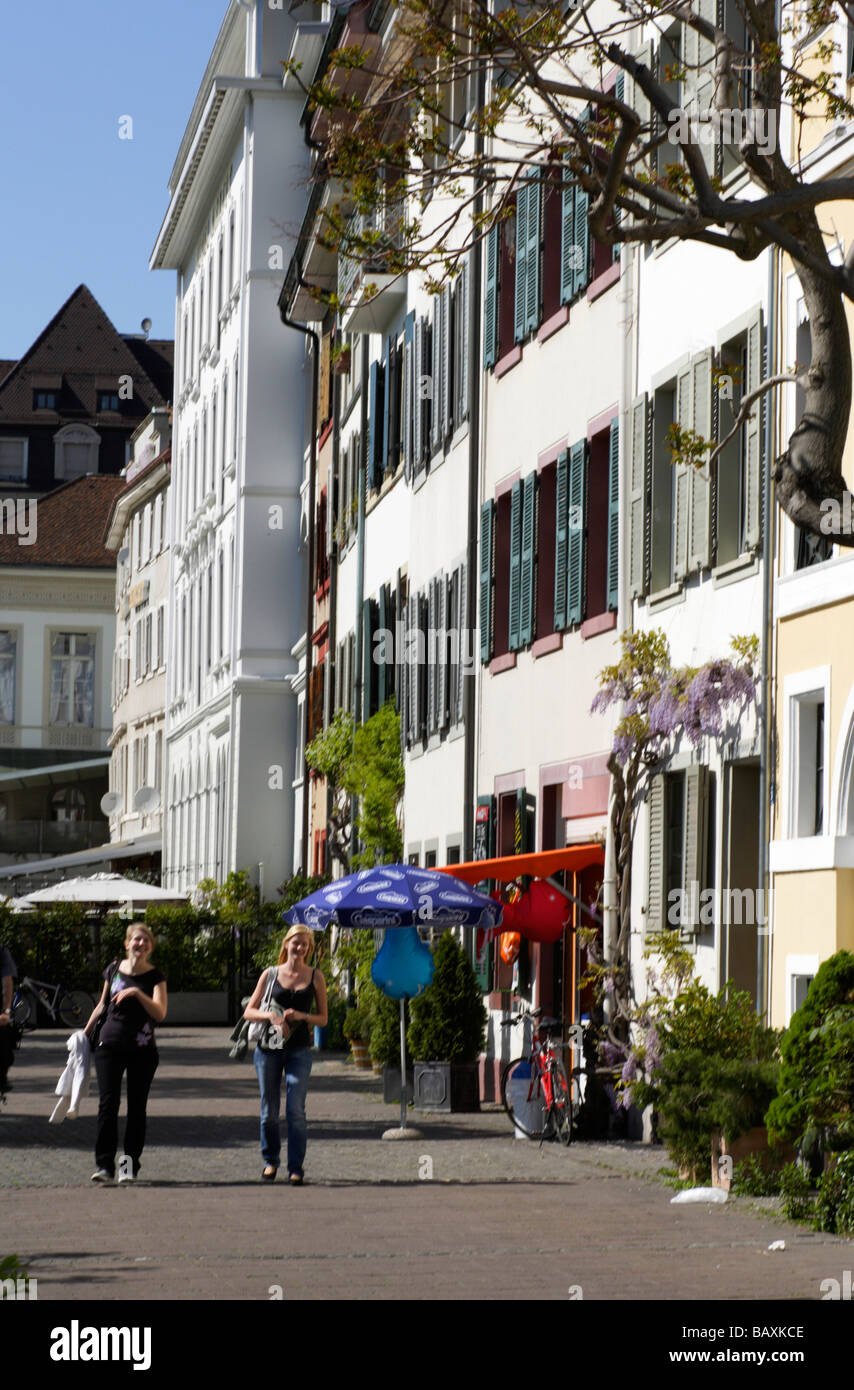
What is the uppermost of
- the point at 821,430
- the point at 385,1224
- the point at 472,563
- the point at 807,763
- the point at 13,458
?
the point at 13,458

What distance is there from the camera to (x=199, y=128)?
53.9 m

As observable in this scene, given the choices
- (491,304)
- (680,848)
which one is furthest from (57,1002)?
(680,848)

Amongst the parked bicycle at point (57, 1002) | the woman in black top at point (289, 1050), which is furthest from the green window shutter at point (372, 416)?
the woman in black top at point (289, 1050)

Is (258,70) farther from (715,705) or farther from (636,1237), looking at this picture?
(636,1237)

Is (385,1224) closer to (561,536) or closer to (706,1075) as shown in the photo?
(706,1075)

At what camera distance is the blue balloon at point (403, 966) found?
69.8 feet

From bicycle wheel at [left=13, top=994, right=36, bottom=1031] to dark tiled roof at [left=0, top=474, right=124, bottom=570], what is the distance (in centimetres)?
3918

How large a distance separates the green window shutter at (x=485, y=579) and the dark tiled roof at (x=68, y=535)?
179 ft

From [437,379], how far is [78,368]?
223 ft

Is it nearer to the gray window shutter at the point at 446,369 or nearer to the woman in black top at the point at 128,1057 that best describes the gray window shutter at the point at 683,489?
the woman in black top at the point at 128,1057

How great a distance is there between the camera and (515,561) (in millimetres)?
24453

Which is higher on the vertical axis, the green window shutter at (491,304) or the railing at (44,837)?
the green window shutter at (491,304)

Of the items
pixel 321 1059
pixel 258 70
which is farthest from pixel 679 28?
pixel 258 70

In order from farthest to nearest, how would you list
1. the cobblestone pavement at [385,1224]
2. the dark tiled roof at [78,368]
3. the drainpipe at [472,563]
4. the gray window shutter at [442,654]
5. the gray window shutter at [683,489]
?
the dark tiled roof at [78,368]
the gray window shutter at [442,654]
the drainpipe at [472,563]
the gray window shutter at [683,489]
the cobblestone pavement at [385,1224]
